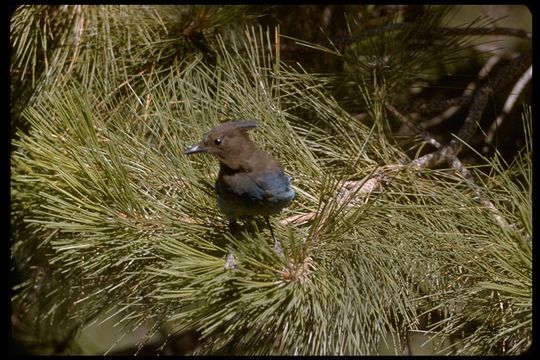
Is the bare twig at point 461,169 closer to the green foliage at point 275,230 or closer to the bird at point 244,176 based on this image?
the green foliage at point 275,230

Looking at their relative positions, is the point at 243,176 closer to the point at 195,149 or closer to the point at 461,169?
the point at 195,149

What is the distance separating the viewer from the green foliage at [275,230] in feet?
4.60

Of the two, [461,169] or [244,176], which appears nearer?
[244,176]

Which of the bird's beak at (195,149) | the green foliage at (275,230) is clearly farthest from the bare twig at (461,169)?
the bird's beak at (195,149)

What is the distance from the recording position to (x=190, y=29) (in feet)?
6.84

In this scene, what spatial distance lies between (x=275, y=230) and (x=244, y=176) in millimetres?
136

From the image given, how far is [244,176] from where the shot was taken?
1613 mm

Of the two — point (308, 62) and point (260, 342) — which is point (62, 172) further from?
point (308, 62)

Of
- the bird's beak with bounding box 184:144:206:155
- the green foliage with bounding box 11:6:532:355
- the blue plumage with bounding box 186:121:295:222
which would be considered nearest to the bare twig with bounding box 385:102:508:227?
the green foliage with bounding box 11:6:532:355

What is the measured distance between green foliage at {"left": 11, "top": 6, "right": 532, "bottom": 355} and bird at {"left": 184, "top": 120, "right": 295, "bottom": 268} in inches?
2.1

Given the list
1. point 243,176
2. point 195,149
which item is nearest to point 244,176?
point 243,176

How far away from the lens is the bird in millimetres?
1575

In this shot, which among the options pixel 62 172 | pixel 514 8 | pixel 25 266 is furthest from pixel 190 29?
pixel 514 8

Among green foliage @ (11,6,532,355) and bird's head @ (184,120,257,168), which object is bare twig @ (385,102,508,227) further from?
bird's head @ (184,120,257,168)
